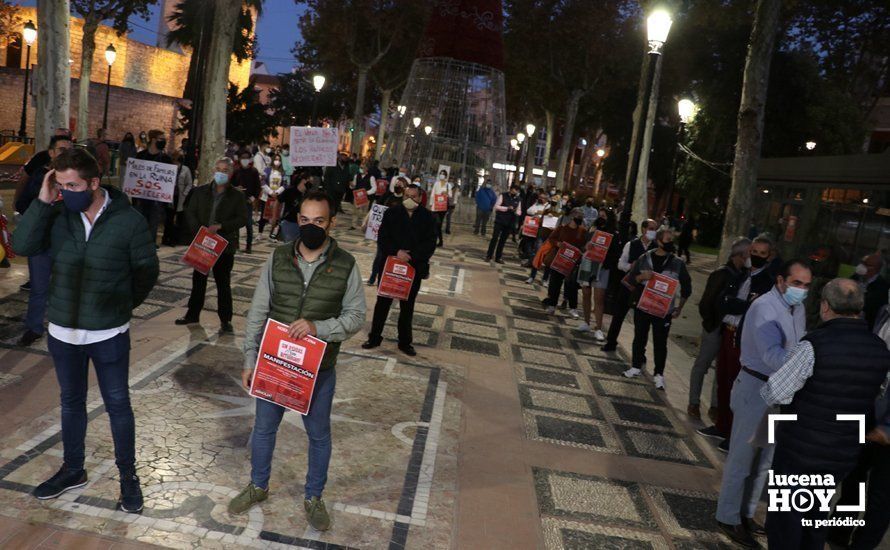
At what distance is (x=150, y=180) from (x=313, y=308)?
9.14 meters

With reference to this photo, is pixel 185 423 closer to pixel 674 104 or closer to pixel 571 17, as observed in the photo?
pixel 571 17

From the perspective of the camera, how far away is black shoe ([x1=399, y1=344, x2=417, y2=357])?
908 cm

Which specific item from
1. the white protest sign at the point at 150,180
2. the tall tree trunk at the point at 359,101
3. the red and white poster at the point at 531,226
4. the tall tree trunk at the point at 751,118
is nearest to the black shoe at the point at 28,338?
the white protest sign at the point at 150,180

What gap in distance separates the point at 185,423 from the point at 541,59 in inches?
1473

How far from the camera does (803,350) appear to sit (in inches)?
166

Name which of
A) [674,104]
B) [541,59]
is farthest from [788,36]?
[541,59]

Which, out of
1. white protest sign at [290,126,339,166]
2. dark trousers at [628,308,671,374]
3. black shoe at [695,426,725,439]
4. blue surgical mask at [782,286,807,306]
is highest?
white protest sign at [290,126,339,166]

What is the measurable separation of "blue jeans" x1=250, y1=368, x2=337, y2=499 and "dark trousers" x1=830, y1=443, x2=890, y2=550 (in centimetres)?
389

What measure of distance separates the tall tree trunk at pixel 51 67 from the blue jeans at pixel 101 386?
947 cm

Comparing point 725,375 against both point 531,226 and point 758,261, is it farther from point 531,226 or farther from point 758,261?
point 531,226

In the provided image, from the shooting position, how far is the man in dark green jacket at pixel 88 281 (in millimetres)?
4211

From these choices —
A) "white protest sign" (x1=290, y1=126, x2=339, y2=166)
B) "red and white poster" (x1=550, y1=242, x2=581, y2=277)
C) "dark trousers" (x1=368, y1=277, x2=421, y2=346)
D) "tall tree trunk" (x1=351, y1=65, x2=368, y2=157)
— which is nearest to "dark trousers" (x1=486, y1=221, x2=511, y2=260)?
"red and white poster" (x1=550, y1=242, x2=581, y2=277)

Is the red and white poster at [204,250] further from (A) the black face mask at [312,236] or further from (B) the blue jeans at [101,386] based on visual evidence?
(A) the black face mask at [312,236]

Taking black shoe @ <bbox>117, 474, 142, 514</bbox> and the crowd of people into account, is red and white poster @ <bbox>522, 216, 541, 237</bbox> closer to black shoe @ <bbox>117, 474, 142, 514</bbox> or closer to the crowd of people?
the crowd of people
